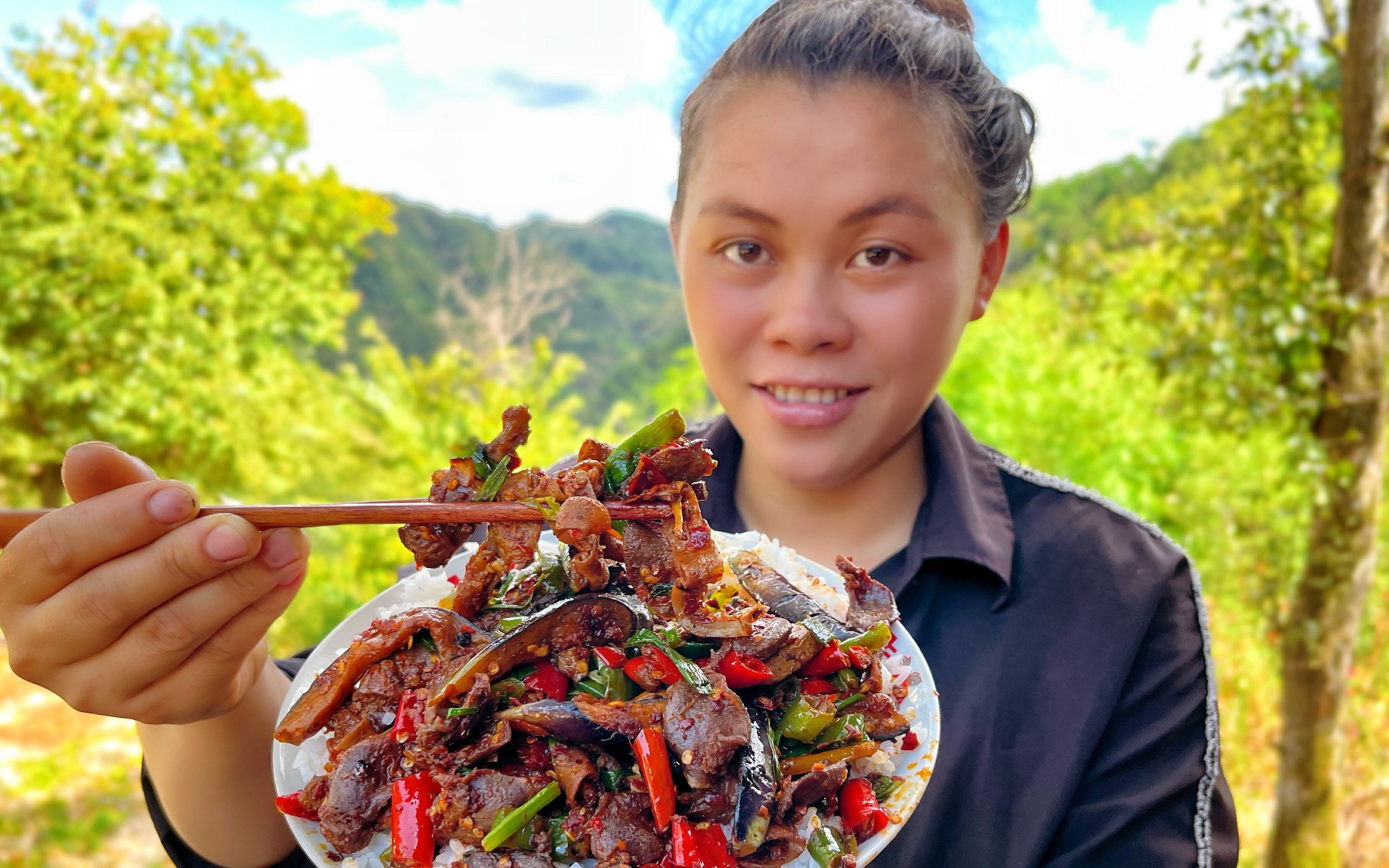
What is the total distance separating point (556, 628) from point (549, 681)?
97mm

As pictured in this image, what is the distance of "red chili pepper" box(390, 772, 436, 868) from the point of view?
1.49 metres

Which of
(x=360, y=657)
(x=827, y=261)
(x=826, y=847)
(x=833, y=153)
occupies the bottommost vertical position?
(x=826, y=847)

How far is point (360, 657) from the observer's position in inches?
67.2

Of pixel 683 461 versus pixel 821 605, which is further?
pixel 821 605

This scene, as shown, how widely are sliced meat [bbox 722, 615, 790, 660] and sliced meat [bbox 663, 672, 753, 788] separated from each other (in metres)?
0.10

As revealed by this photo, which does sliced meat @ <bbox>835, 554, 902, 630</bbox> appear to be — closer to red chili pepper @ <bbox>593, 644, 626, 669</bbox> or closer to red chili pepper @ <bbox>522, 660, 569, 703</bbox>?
red chili pepper @ <bbox>593, 644, 626, 669</bbox>

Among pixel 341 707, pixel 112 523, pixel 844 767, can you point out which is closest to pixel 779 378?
pixel 844 767

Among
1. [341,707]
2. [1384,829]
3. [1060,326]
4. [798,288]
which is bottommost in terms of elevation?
[1384,829]

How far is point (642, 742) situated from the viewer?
1550 millimetres

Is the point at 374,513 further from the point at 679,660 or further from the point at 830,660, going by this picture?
the point at 830,660

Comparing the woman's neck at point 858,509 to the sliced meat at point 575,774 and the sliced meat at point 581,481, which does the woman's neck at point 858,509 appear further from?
the sliced meat at point 575,774

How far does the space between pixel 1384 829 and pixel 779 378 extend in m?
5.33

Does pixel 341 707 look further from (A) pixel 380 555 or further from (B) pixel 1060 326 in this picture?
(B) pixel 1060 326

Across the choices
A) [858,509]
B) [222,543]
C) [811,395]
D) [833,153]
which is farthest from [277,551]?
[858,509]
